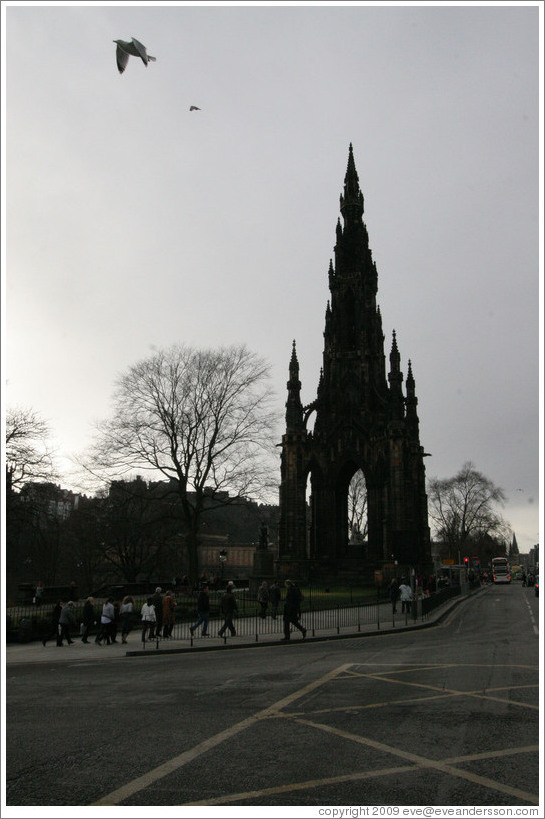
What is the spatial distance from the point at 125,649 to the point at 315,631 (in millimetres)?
5974

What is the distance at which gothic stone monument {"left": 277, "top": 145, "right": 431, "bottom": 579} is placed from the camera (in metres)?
48.7

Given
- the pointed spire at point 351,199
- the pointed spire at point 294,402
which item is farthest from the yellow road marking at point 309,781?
the pointed spire at point 351,199

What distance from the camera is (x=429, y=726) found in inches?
323

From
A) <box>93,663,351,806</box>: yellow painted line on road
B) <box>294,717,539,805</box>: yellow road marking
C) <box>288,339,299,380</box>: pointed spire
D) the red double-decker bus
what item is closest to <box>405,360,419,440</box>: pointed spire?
<box>288,339,299,380</box>: pointed spire

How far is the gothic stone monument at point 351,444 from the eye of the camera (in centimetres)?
4872

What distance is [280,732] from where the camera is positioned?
26.5ft

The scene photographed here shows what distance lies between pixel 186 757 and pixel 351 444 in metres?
45.8

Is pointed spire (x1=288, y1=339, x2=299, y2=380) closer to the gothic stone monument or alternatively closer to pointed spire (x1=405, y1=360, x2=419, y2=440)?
the gothic stone monument

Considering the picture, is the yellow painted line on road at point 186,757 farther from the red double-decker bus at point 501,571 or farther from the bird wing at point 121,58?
the red double-decker bus at point 501,571

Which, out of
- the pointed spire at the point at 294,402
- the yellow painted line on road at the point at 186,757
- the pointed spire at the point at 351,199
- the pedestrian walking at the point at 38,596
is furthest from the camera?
the pointed spire at the point at 351,199

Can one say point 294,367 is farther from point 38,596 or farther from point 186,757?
point 186,757

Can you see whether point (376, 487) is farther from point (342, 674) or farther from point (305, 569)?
point (342, 674)

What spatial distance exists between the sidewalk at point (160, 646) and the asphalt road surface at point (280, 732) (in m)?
2.26

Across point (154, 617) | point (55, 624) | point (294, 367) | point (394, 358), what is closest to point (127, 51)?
point (154, 617)
